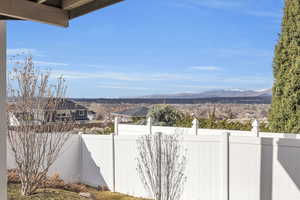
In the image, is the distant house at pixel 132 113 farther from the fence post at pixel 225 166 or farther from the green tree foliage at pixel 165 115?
the fence post at pixel 225 166

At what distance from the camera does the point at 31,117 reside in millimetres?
4824

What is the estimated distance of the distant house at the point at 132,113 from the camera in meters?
8.16

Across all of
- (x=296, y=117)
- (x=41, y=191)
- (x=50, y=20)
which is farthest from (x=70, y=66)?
(x=50, y=20)

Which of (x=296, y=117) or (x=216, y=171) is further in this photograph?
(x=296, y=117)

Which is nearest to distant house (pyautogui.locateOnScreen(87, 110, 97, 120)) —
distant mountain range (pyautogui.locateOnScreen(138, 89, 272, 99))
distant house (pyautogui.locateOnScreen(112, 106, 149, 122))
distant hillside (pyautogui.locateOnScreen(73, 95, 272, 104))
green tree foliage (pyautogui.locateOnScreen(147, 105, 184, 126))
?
→ distant hillside (pyautogui.locateOnScreen(73, 95, 272, 104))

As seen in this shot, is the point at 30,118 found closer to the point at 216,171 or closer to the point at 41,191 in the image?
the point at 41,191

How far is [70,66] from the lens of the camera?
9.58 metres

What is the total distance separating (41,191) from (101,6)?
3.70m

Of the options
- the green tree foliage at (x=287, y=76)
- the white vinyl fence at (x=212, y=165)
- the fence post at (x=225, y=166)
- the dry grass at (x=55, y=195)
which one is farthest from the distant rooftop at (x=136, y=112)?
the fence post at (x=225, y=166)

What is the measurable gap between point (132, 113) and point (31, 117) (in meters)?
3.97

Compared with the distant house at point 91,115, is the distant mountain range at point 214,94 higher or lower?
higher

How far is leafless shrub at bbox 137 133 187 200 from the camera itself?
15.0 feet

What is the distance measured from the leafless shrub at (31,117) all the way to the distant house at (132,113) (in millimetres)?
3221

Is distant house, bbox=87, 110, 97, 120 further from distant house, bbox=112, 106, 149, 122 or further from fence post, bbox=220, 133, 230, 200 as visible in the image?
fence post, bbox=220, 133, 230, 200
